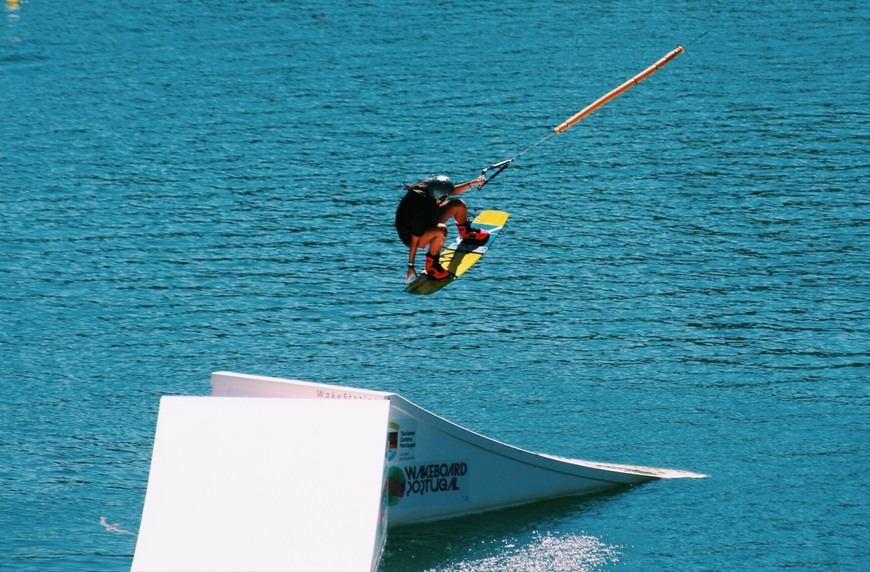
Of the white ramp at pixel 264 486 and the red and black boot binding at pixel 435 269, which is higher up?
the red and black boot binding at pixel 435 269

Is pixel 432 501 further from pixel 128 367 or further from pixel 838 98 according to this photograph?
pixel 838 98

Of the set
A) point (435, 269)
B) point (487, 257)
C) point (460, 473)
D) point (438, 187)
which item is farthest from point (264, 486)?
point (487, 257)

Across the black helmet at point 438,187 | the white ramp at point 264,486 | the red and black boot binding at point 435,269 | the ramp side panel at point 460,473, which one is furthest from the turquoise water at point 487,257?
the black helmet at point 438,187

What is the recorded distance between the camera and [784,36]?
173 ft

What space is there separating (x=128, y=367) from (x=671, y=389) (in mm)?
12182

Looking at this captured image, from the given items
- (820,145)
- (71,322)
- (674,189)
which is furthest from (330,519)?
(820,145)

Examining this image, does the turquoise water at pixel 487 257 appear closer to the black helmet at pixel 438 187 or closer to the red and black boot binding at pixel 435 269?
the red and black boot binding at pixel 435 269

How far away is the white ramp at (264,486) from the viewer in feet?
59.5

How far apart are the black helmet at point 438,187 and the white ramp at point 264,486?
24.5 feet

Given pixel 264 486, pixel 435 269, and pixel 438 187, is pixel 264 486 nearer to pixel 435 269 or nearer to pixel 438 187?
pixel 438 187

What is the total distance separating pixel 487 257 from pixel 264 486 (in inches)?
737

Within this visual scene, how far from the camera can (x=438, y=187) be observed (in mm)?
25656

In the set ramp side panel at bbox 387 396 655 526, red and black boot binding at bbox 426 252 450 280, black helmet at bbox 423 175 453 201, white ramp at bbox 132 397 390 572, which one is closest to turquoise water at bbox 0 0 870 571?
ramp side panel at bbox 387 396 655 526

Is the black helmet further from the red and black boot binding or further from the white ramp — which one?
the white ramp
